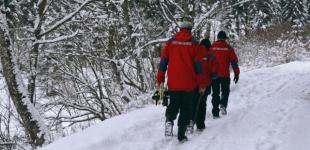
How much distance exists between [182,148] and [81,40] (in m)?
7.35

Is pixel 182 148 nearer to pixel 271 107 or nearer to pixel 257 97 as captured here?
pixel 271 107

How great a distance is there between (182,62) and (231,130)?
1.67 metres

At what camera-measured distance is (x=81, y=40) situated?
13.9m

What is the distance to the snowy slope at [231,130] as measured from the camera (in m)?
7.42

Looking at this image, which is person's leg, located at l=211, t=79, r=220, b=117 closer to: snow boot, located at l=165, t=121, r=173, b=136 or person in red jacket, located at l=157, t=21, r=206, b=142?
person in red jacket, located at l=157, t=21, r=206, b=142

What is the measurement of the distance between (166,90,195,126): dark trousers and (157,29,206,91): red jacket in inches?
3.8

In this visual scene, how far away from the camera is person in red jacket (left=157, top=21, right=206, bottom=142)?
743 cm

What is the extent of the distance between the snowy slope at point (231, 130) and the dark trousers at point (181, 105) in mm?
374

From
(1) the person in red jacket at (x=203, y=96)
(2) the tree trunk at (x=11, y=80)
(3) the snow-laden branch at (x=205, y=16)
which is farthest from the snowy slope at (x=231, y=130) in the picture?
(3) the snow-laden branch at (x=205, y=16)

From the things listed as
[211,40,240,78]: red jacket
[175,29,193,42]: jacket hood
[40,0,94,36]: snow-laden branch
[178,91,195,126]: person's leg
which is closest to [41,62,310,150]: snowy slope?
[178,91,195,126]: person's leg

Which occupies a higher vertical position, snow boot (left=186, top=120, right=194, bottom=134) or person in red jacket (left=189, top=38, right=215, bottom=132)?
person in red jacket (left=189, top=38, right=215, bottom=132)

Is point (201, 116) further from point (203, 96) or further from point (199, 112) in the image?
point (203, 96)

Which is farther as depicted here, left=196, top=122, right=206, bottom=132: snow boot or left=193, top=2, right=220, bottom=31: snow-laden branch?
left=193, top=2, right=220, bottom=31: snow-laden branch

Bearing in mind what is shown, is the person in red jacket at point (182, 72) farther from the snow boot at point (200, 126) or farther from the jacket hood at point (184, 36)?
the snow boot at point (200, 126)
